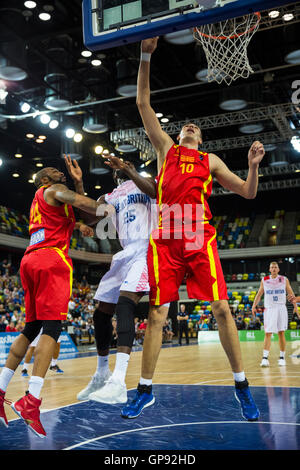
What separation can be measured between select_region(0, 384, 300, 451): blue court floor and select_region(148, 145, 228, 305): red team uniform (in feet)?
3.02

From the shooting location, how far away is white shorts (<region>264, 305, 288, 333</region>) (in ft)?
30.2

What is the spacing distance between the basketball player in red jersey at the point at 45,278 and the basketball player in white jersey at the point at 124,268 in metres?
0.29

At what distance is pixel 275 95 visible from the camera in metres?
15.8

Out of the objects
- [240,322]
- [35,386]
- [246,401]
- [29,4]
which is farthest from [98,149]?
[246,401]

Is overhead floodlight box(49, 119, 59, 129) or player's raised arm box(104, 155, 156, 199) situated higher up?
overhead floodlight box(49, 119, 59, 129)

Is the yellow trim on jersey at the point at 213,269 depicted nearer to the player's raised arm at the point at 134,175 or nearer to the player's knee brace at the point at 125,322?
the player's raised arm at the point at 134,175

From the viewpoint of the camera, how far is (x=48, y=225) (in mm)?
3754

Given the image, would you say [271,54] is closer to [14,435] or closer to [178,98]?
[178,98]

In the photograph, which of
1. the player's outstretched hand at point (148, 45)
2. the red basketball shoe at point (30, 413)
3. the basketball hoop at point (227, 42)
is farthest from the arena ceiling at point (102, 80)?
the red basketball shoe at point (30, 413)

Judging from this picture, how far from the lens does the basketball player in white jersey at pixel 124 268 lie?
3.73 m

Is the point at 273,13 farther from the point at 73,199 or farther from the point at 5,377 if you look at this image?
the point at 5,377

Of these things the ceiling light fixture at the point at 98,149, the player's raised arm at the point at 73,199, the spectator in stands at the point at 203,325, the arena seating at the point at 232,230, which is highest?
the ceiling light fixture at the point at 98,149

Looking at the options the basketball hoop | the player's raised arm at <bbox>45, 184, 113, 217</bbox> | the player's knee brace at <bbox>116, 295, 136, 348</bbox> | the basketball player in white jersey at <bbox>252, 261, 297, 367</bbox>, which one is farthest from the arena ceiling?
the player's knee brace at <bbox>116, 295, 136, 348</bbox>

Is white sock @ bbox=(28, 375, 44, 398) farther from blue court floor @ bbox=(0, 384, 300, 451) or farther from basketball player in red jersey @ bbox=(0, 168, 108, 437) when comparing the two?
blue court floor @ bbox=(0, 384, 300, 451)
